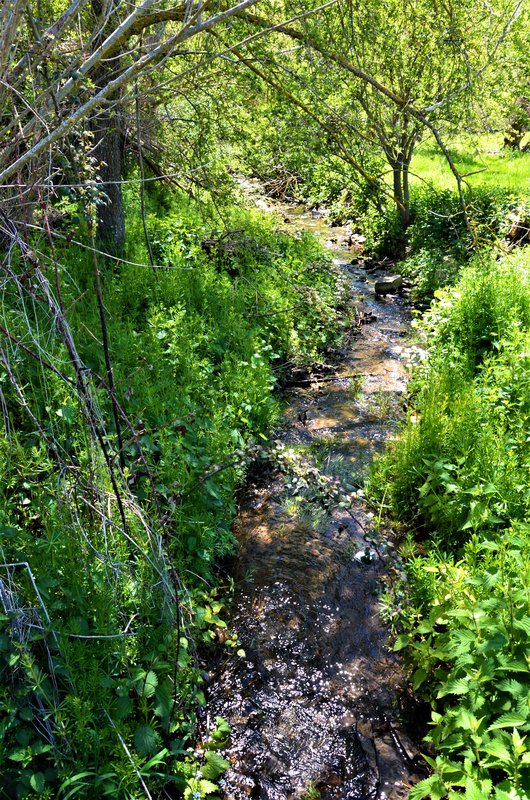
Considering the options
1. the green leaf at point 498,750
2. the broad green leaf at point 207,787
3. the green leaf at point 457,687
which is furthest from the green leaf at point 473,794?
the broad green leaf at point 207,787

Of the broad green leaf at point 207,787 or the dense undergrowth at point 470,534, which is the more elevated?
the dense undergrowth at point 470,534

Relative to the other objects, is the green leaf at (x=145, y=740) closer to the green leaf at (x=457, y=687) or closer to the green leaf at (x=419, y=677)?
the green leaf at (x=457, y=687)

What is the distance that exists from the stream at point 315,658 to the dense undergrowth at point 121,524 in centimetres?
24

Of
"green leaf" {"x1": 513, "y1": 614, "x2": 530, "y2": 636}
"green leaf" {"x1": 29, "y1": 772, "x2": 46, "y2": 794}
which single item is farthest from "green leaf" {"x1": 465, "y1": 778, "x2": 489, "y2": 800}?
"green leaf" {"x1": 29, "y1": 772, "x2": 46, "y2": 794}

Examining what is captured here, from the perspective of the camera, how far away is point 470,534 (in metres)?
4.02

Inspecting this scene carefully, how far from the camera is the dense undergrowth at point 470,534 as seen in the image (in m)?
2.53

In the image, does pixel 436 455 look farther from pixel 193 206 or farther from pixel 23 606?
pixel 193 206

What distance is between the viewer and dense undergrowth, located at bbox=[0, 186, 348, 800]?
2490mm

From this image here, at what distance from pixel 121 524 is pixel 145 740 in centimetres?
109

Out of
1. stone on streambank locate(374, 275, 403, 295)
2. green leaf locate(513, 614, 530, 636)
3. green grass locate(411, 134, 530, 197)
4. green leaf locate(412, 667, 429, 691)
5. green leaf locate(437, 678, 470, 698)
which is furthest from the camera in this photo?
green grass locate(411, 134, 530, 197)

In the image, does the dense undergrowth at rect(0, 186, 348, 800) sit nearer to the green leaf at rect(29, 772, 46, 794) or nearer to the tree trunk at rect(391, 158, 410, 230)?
the green leaf at rect(29, 772, 46, 794)

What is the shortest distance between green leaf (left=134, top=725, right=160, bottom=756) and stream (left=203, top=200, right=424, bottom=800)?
0.58 m

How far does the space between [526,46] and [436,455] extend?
9.37m

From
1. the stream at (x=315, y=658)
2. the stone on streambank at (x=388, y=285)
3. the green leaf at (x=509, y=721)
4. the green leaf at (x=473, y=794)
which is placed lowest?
the stream at (x=315, y=658)
